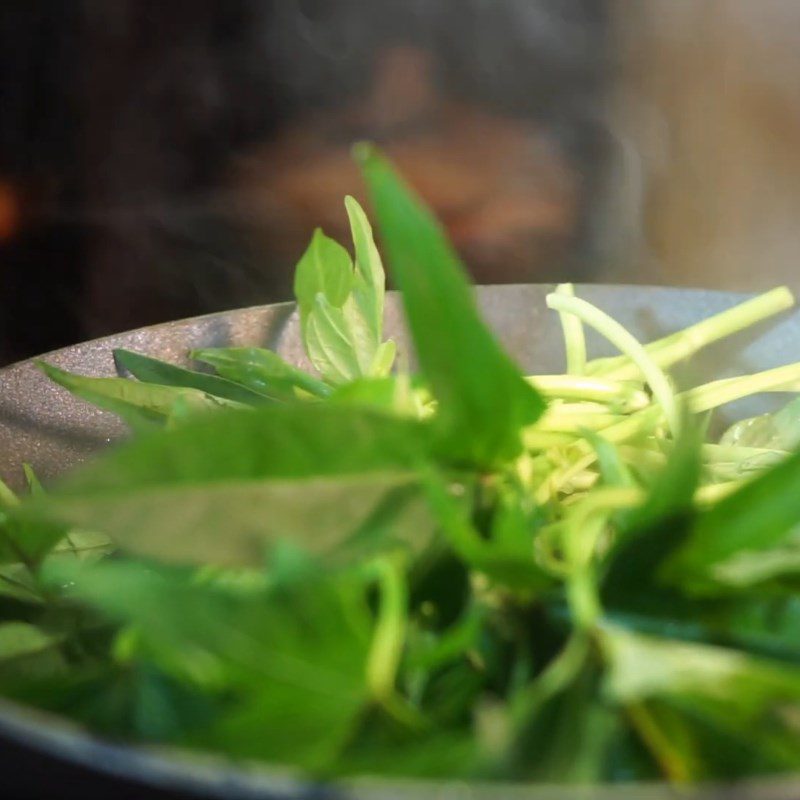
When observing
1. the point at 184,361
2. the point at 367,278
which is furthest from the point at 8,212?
the point at 367,278

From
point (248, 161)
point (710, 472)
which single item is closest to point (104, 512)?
point (710, 472)

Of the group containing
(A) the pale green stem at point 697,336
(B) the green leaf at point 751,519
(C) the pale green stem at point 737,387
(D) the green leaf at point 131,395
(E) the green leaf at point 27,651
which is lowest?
(E) the green leaf at point 27,651

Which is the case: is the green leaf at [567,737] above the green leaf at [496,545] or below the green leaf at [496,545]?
below

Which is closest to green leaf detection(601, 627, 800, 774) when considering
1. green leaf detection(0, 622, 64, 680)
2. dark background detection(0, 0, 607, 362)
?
green leaf detection(0, 622, 64, 680)

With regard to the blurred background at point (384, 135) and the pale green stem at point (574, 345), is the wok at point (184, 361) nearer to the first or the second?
the pale green stem at point (574, 345)

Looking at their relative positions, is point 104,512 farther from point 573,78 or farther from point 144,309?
point 573,78

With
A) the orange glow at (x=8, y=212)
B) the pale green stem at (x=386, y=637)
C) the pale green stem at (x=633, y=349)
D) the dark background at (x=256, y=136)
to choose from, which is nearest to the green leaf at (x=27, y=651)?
the pale green stem at (x=386, y=637)

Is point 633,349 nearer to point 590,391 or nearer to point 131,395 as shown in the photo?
point 590,391
